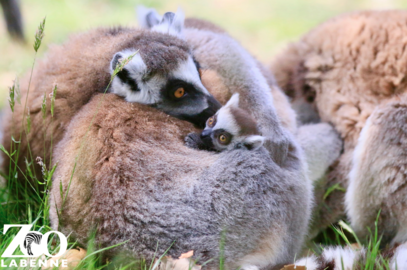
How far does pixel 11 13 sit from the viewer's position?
670cm

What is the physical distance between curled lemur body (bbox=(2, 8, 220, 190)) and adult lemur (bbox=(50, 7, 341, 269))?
18 centimetres

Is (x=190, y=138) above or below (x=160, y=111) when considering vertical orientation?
below

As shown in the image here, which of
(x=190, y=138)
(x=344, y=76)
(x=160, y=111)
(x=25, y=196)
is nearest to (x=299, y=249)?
(x=190, y=138)

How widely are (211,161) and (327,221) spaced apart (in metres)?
1.84

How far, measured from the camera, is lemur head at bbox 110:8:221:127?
3.45 m

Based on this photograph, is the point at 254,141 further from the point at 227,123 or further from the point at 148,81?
the point at 148,81

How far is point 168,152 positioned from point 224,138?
0.54m

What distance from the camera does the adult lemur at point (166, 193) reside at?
9.20 feet

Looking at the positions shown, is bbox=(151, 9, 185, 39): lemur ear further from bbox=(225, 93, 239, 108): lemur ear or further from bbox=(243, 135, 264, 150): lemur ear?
bbox=(243, 135, 264, 150): lemur ear

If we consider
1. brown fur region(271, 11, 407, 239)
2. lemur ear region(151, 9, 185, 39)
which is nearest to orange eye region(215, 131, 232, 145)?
lemur ear region(151, 9, 185, 39)

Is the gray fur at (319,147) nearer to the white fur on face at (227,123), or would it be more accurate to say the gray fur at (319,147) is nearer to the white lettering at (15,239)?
the white fur on face at (227,123)

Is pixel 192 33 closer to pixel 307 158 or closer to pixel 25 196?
pixel 307 158

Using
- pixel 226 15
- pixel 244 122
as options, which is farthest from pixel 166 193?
pixel 226 15

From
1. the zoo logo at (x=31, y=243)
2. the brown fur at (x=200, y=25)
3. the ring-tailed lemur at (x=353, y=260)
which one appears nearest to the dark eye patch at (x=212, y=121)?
the ring-tailed lemur at (x=353, y=260)
